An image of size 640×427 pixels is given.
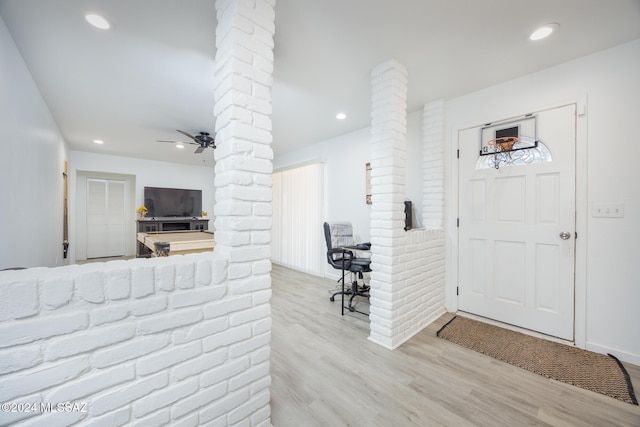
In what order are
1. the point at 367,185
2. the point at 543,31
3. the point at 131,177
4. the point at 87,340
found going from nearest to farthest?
1. the point at 87,340
2. the point at 543,31
3. the point at 367,185
4. the point at 131,177

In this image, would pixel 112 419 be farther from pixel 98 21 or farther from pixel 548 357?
pixel 548 357

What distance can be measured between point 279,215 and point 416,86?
387 centimetres

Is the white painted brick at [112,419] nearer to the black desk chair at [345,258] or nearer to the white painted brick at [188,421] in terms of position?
the white painted brick at [188,421]

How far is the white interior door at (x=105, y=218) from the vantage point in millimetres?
6086

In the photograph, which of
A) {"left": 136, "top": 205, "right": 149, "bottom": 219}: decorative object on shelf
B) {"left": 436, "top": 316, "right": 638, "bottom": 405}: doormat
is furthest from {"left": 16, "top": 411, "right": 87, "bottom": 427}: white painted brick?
{"left": 136, "top": 205, "right": 149, "bottom": 219}: decorative object on shelf

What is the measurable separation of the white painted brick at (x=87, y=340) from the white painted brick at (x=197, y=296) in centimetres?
16

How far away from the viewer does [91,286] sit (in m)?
0.83

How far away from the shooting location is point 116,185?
21.1 ft

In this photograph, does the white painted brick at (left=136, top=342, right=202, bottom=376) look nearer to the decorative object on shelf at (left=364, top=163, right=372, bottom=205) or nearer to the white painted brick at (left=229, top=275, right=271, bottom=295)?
the white painted brick at (left=229, top=275, right=271, bottom=295)

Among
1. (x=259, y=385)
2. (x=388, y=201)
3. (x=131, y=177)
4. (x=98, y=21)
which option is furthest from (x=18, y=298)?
(x=131, y=177)

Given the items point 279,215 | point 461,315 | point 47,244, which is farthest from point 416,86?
point 47,244

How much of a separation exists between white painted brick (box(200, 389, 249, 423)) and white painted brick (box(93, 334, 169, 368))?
15.7 inches

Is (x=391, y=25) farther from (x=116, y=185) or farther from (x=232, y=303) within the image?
(x=116, y=185)

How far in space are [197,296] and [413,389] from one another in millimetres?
1571
